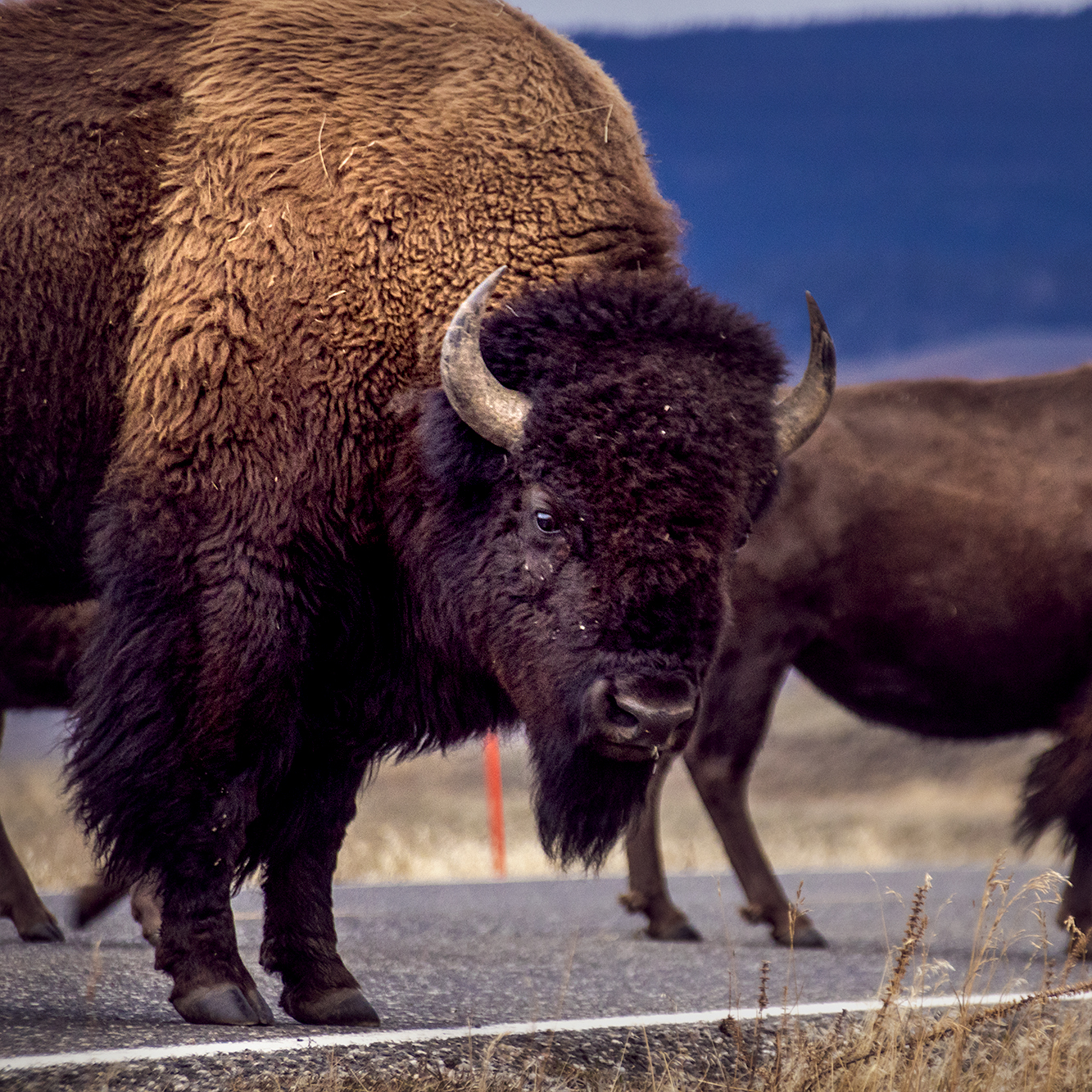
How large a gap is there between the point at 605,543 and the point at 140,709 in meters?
1.25

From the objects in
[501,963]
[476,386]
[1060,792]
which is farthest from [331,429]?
[1060,792]

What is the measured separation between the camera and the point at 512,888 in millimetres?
8758

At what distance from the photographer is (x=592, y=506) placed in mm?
3684

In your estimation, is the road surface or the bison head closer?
the bison head

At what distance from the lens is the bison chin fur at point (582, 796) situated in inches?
149

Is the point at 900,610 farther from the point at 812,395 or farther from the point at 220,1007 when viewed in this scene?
the point at 220,1007

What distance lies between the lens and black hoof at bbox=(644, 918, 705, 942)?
6516 mm

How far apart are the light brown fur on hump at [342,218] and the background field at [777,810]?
4.06 ft

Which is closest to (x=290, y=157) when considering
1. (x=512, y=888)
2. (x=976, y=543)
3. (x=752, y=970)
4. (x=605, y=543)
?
(x=605, y=543)

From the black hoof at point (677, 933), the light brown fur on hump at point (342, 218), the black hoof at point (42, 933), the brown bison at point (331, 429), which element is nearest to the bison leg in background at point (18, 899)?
the black hoof at point (42, 933)

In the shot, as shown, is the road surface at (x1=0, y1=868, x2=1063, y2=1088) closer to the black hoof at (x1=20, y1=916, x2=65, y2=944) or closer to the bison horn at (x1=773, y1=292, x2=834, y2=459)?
the black hoof at (x1=20, y1=916, x2=65, y2=944)

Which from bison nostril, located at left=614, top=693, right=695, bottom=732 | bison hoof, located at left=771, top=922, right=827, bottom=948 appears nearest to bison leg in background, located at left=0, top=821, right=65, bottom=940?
bison hoof, located at left=771, top=922, right=827, bottom=948

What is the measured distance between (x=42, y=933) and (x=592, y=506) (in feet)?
10.9

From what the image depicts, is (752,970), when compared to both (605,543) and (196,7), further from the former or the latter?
(196,7)
